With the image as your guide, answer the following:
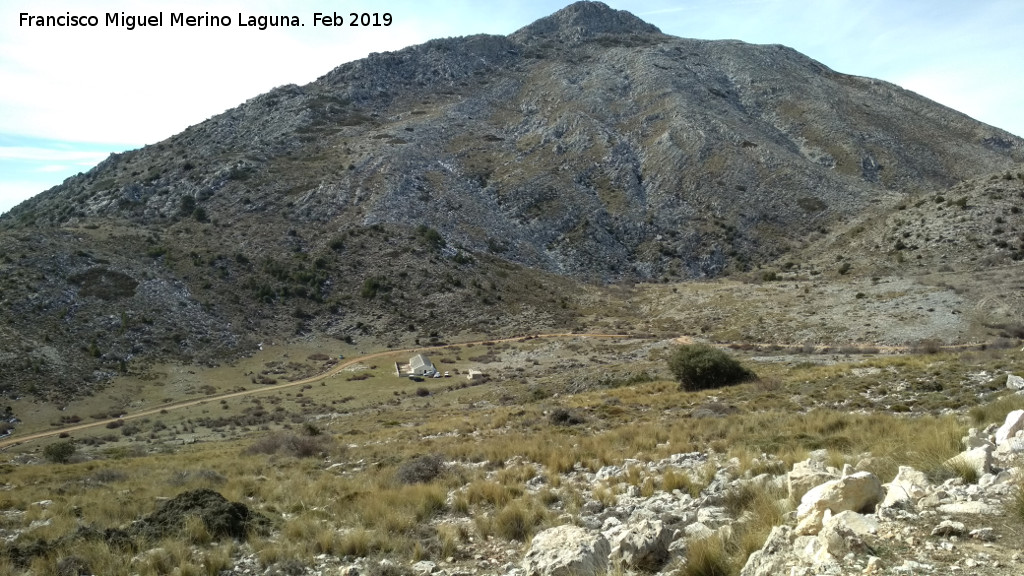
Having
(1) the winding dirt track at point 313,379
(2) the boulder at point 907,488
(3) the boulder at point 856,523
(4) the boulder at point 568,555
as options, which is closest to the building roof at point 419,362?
(1) the winding dirt track at point 313,379

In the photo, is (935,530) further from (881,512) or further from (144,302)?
(144,302)

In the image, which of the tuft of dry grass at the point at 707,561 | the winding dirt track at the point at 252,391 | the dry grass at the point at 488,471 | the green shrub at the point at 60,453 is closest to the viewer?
the tuft of dry grass at the point at 707,561

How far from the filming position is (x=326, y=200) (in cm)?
8112

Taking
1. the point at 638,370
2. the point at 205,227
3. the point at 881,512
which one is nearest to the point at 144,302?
the point at 205,227

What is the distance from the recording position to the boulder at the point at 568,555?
6.77m

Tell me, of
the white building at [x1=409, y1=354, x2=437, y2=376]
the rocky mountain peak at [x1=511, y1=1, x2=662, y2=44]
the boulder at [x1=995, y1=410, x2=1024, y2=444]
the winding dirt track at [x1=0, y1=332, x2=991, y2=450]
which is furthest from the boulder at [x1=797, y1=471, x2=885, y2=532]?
the rocky mountain peak at [x1=511, y1=1, x2=662, y2=44]

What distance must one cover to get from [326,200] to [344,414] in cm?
5002

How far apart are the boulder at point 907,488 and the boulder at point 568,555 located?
3248 mm

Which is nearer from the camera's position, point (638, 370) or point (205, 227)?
point (638, 370)

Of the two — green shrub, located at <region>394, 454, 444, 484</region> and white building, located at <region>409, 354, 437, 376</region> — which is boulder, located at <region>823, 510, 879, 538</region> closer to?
green shrub, located at <region>394, 454, 444, 484</region>

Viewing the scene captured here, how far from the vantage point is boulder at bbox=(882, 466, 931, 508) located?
6.63 metres

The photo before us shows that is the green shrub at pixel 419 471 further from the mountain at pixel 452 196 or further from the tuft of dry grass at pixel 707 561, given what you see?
the mountain at pixel 452 196

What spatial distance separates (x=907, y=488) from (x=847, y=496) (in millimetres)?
1053

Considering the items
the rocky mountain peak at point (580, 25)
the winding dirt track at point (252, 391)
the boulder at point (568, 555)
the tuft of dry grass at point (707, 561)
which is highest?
the rocky mountain peak at point (580, 25)
